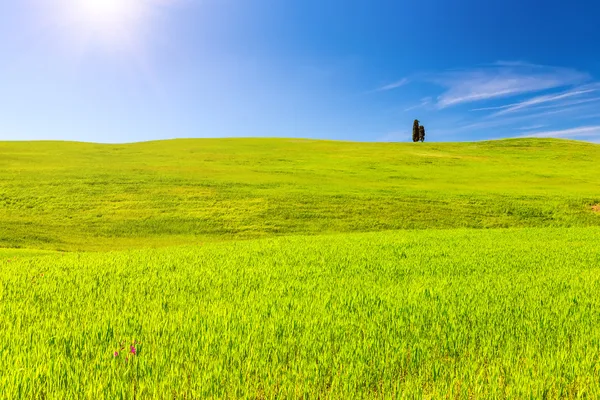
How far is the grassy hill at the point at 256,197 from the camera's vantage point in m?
25.8

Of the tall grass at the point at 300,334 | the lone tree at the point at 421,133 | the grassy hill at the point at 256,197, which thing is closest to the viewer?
the tall grass at the point at 300,334

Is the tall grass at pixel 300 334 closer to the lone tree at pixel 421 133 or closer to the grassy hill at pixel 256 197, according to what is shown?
the grassy hill at pixel 256 197

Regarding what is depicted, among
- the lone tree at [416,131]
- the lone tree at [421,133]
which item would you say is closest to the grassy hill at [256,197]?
the lone tree at [421,133]

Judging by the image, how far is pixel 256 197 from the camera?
1316 inches

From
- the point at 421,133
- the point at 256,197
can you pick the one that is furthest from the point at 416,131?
the point at 256,197

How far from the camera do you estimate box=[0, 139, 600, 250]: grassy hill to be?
25781 mm

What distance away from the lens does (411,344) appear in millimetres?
4574

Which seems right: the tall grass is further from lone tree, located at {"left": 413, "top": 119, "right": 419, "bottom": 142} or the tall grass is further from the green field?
lone tree, located at {"left": 413, "top": 119, "right": 419, "bottom": 142}

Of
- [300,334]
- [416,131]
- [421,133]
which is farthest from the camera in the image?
[416,131]

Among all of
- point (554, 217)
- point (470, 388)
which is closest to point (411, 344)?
point (470, 388)

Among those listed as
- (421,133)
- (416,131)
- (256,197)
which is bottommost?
(256,197)

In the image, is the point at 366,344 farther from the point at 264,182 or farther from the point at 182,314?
→ the point at 264,182

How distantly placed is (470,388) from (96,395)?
3.46 metres

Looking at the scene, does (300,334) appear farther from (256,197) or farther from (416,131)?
(416,131)
